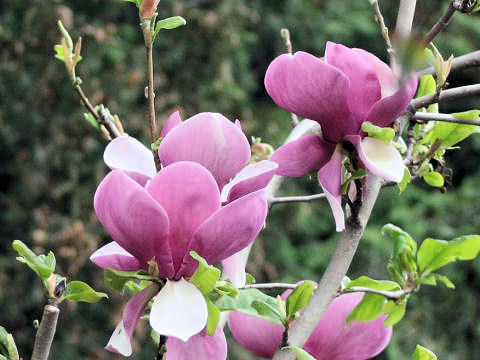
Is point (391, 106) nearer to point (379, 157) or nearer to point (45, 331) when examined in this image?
point (379, 157)

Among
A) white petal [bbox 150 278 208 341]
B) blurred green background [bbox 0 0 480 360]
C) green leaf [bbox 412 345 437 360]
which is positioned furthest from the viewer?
blurred green background [bbox 0 0 480 360]

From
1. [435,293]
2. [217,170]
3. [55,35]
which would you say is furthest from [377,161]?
[435,293]

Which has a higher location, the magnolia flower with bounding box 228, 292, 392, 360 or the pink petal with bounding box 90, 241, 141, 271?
the pink petal with bounding box 90, 241, 141, 271

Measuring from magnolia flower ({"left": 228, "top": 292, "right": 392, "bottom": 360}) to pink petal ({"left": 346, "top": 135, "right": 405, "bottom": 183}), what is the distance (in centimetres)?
9

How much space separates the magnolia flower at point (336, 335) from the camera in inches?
16.3

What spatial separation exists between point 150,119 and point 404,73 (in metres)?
0.17

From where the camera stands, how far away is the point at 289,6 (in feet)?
11.1

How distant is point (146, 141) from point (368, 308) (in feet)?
7.37

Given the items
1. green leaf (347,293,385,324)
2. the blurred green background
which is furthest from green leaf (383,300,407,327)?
the blurred green background

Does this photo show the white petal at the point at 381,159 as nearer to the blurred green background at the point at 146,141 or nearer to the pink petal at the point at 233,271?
the pink petal at the point at 233,271

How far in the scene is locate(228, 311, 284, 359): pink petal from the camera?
422 mm

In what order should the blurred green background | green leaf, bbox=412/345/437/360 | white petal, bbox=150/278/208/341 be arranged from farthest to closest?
1. the blurred green background
2. green leaf, bbox=412/345/437/360
3. white petal, bbox=150/278/208/341

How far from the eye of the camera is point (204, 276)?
1.04ft

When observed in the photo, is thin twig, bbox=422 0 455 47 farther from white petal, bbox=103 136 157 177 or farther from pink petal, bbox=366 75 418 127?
white petal, bbox=103 136 157 177
